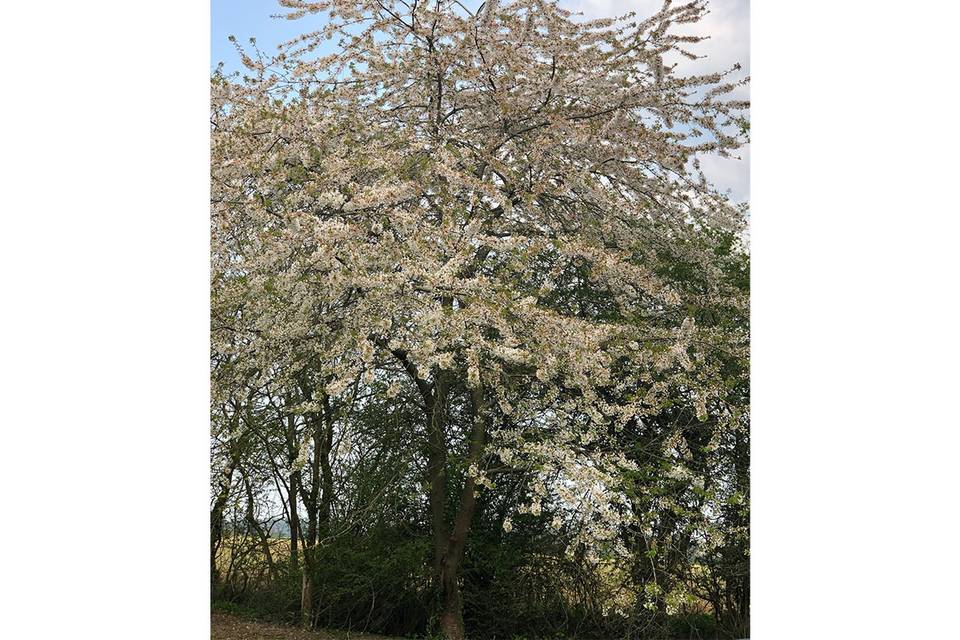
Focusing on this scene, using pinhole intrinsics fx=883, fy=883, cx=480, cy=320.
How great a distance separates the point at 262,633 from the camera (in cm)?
363

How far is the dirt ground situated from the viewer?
11.6 ft

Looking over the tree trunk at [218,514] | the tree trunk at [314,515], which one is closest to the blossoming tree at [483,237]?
the tree trunk at [314,515]

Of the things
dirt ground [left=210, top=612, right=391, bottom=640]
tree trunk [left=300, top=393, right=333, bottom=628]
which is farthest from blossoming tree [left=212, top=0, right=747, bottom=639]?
dirt ground [left=210, top=612, right=391, bottom=640]

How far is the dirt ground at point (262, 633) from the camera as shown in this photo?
3543mm

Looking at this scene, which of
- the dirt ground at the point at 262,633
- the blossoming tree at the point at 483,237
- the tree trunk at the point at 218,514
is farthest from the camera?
the tree trunk at the point at 218,514

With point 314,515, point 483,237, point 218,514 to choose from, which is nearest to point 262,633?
point 314,515

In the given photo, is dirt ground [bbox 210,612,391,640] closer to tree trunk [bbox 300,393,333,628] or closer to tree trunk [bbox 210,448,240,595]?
tree trunk [bbox 300,393,333,628]

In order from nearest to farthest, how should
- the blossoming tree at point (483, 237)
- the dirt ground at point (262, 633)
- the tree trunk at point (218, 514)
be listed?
the blossoming tree at point (483, 237), the dirt ground at point (262, 633), the tree trunk at point (218, 514)

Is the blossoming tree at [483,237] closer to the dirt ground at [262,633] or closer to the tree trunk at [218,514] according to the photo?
the dirt ground at [262,633]
